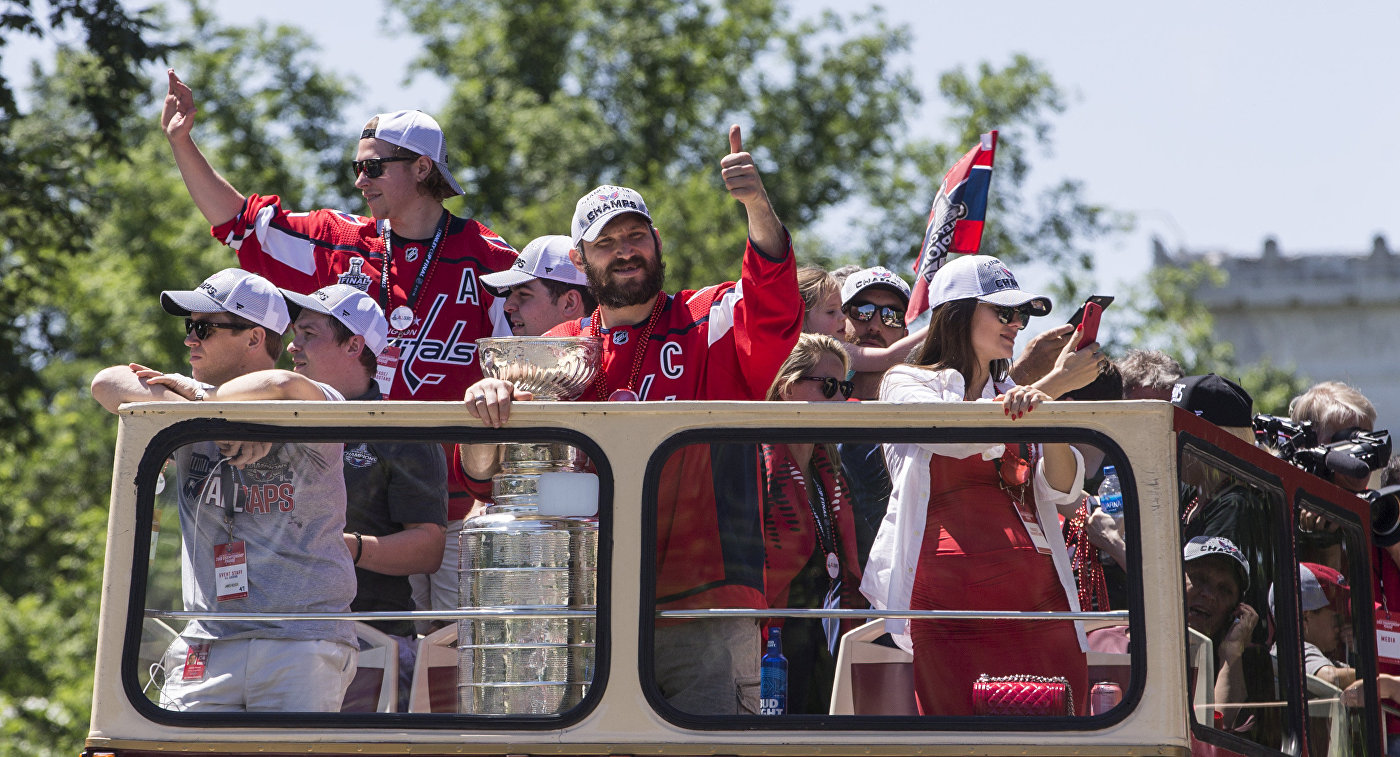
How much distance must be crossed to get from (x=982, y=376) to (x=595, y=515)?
1283 millimetres

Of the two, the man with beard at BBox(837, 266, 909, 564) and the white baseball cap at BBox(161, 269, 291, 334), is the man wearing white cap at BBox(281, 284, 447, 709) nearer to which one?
the white baseball cap at BBox(161, 269, 291, 334)

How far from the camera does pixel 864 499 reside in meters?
4.06

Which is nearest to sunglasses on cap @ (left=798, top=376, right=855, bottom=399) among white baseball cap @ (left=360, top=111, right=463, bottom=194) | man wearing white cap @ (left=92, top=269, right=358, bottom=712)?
white baseball cap @ (left=360, top=111, right=463, bottom=194)

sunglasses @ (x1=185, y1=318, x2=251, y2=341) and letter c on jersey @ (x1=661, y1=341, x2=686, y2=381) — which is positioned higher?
sunglasses @ (x1=185, y1=318, x2=251, y2=341)

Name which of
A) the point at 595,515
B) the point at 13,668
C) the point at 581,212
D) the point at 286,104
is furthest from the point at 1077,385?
the point at 286,104

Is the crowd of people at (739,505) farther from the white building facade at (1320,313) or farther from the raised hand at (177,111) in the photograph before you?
the white building facade at (1320,313)

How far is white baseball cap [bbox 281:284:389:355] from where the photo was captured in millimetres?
4875

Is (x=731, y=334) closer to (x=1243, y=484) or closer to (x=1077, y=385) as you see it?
(x=1077, y=385)

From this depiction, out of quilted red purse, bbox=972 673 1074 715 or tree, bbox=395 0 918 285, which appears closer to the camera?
quilted red purse, bbox=972 673 1074 715

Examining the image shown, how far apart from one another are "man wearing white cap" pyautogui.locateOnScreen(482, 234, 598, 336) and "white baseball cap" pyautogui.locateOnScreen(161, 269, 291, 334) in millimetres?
1196

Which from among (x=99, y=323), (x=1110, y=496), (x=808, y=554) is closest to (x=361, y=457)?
(x=808, y=554)

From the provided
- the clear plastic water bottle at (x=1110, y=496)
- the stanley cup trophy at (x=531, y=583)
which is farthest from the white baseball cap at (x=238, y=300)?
the clear plastic water bottle at (x=1110, y=496)

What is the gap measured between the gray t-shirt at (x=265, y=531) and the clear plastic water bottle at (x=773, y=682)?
3.44 ft

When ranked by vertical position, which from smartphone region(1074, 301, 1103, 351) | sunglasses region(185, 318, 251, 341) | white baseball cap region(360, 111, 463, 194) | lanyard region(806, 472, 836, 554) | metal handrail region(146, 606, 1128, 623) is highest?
white baseball cap region(360, 111, 463, 194)
